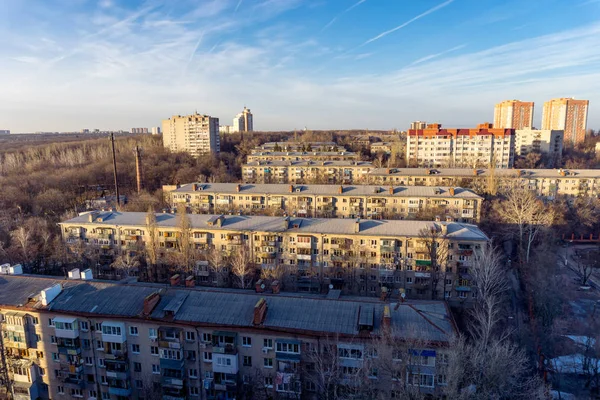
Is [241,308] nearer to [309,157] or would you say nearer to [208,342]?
[208,342]

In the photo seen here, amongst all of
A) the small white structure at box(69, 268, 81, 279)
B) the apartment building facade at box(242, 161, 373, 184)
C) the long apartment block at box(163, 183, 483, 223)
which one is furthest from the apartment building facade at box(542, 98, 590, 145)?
the small white structure at box(69, 268, 81, 279)

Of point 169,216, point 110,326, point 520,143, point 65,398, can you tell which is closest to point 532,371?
point 110,326

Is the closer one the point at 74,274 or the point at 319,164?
the point at 74,274

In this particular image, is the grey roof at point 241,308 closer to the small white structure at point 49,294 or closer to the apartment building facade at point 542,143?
the small white structure at point 49,294

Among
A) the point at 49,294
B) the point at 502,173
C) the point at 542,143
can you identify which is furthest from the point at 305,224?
the point at 542,143

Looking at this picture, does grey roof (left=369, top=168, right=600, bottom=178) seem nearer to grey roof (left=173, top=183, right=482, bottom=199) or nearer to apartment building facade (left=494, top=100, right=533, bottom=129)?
grey roof (left=173, top=183, right=482, bottom=199)

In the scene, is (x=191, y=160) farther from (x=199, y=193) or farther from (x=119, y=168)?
(x=199, y=193)

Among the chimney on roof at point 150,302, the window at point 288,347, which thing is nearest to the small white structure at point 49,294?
the chimney on roof at point 150,302
